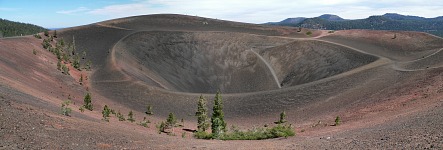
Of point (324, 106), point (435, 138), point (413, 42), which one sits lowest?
point (324, 106)

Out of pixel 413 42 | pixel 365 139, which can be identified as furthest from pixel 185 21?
pixel 365 139

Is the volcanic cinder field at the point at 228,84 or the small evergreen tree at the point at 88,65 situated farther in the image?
the small evergreen tree at the point at 88,65

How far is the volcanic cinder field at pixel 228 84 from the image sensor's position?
17.6m

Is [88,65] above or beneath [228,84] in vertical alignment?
above

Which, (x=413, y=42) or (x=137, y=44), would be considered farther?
(x=137, y=44)

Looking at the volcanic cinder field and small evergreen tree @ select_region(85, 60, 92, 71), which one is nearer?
the volcanic cinder field

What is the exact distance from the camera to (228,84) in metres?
65.2

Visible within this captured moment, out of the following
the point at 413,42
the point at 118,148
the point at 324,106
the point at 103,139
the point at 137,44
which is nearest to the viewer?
the point at 118,148

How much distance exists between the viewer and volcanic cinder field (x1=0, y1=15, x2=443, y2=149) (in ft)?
57.7

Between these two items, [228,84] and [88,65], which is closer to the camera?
[88,65]

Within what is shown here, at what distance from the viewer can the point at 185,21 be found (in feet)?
332

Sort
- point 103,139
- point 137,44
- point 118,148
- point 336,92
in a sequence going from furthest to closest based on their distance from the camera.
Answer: point 137,44
point 336,92
point 103,139
point 118,148

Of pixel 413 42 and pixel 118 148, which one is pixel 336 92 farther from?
pixel 413 42

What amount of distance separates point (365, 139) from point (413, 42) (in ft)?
199
